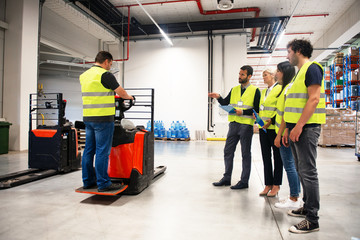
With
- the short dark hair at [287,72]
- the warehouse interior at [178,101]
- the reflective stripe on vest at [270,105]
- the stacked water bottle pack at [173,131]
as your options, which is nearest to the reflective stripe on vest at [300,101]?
the short dark hair at [287,72]

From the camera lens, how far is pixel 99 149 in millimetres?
3070

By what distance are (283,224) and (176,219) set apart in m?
1.03

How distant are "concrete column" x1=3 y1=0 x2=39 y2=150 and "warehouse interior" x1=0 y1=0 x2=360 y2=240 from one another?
0.03 meters

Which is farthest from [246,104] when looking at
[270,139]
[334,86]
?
[334,86]

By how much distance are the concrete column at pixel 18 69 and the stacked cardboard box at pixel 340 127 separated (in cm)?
1009

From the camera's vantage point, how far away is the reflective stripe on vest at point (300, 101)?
87.4 inches

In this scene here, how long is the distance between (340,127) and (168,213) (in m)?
9.00

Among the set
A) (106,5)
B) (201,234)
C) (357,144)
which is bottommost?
(201,234)

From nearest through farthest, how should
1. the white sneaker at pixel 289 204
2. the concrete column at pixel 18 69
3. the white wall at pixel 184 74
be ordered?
the white sneaker at pixel 289 204 < the concrete column at pixel 18 69 < the white wall at pixel 184 74

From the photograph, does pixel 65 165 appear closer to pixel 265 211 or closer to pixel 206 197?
pixel 206 197

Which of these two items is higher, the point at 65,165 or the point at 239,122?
the point at 239,122

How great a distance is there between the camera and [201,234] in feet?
7.28

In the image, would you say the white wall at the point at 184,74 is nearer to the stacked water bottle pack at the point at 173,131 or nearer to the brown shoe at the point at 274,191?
the stacked water bottle pack at the point at 173,131

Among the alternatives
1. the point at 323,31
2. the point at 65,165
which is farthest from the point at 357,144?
the point at 323,31
